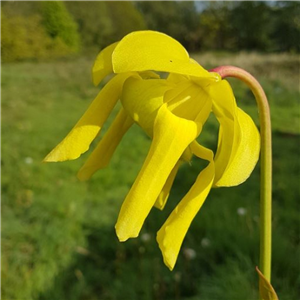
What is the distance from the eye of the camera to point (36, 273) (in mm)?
1587

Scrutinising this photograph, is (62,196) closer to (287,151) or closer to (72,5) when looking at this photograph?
(72,5)

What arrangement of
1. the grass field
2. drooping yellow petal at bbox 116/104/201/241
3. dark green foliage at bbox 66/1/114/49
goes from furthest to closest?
dark green foliage at bbox 66/1/114/49, the grass field, drooping yellow petal at bbox 116/104/201/241

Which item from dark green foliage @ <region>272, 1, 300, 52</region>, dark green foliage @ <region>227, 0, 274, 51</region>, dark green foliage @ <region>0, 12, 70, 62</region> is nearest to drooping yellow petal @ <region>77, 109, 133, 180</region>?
dark green foliage @ <region>0, 12, 70, 62</region>

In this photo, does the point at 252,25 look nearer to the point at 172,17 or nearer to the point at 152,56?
the point at 172,17

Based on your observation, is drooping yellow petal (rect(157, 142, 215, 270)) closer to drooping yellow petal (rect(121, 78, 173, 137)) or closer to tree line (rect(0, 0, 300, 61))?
drooping yellow petal (rect(121, 78, 173, 137))

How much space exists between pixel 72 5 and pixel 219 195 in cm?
115

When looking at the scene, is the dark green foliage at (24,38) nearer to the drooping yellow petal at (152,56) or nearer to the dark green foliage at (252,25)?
the drooping yellow petal at (152,56)

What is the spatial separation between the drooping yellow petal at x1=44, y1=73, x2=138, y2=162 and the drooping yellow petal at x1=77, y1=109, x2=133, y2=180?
43 millimetres

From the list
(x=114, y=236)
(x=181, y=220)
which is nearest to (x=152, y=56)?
(x=181, y=220)

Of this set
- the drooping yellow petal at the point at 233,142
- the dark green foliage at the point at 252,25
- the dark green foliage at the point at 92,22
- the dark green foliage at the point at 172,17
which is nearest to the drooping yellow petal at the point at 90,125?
the drooping yellow petal at the point at 233,142

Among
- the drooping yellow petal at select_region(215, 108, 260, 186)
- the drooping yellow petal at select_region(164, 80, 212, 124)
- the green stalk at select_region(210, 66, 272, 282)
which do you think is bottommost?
the green stalk at select_region(210, 66, 272, 282)

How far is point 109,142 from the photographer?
1.83 ft

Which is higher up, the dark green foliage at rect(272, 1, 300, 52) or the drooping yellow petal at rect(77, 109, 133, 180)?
the drooping yellow petal at rect(77, 109, 133, 180)

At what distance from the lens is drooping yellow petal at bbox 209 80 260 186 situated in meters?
0.46
